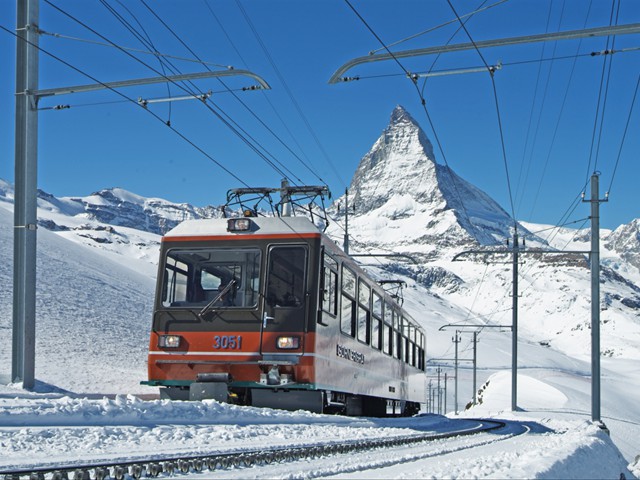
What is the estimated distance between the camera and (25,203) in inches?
590

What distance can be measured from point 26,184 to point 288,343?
18.0 feet

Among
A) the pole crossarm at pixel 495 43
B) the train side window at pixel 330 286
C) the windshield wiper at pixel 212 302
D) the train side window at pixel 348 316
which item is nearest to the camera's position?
the pole crossarm at pixel 495 43

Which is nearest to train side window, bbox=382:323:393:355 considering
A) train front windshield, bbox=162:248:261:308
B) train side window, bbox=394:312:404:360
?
train side window, bbox=394:312:404:360

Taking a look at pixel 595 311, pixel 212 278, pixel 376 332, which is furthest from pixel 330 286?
pixel 595 311

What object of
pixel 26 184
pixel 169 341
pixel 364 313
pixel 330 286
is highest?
pixel 26 184

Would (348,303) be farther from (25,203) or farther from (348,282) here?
(25,203)

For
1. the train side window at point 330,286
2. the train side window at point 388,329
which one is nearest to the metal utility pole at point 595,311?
the train side window at point 388,329

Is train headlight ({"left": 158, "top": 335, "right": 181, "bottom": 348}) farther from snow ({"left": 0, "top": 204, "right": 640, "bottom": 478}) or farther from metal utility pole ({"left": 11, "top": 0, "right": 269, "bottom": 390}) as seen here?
metal utility pole ({"left": 11, "top": 0, "right": 269, "bottom": 390})

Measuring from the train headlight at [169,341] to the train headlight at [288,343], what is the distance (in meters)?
1.54

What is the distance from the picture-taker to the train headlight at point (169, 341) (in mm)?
13211

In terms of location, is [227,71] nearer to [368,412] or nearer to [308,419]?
[308,419]

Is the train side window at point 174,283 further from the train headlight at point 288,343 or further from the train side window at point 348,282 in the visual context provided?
the train side window at point 348,282

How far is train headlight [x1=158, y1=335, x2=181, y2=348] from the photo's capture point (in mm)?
13211

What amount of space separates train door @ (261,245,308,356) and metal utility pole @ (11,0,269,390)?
12.0 ft
